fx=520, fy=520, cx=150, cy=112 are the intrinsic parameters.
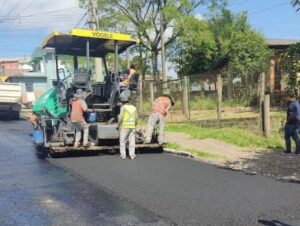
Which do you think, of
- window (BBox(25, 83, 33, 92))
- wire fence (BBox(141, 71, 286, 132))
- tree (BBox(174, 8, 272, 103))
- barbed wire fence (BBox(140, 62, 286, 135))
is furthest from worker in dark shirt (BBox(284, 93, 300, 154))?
window (BBox(25, 83, 33, 92))

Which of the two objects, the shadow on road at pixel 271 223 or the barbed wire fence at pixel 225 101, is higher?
the barbed wire fence at pixel 225 101

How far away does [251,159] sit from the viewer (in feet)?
36.6

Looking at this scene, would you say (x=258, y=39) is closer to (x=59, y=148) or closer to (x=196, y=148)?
(x=196, y=148)

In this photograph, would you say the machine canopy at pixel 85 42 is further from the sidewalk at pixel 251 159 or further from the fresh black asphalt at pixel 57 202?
the fresh black asphalt at pixel 57 202

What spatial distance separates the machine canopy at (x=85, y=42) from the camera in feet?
39.7

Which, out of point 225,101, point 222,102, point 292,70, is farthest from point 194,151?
point 225,101

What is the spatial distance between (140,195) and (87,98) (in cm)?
526

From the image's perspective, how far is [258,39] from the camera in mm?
33344

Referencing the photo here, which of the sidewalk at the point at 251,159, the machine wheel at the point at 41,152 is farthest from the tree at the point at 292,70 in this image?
the machine wheel at the point at 41,152

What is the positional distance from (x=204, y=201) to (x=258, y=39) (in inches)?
1081

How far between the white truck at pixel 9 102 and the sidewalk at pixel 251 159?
1678 cm

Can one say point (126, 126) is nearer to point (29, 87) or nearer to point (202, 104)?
point (202, 104)

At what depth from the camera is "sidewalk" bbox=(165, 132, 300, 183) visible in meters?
9.59

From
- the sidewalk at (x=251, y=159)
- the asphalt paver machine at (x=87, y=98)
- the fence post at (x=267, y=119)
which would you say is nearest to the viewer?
the sidewalk at (x=251, y=159)
